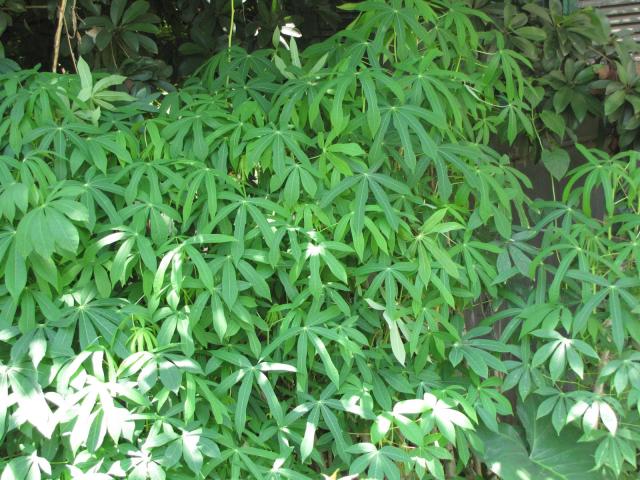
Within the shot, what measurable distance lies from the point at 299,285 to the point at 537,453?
886mm

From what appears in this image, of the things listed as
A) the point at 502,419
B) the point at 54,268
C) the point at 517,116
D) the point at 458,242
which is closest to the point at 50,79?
the point at 54,268

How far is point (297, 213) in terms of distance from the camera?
84.3 inches

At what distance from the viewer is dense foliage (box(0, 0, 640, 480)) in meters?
1.99

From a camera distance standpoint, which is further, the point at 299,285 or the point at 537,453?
the point at 537,453

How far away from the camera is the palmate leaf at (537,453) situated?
2.24 metres

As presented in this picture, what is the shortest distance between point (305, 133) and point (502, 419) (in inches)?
55.9

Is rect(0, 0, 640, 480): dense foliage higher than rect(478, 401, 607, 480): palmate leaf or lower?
higher

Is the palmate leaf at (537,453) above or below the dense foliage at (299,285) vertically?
below

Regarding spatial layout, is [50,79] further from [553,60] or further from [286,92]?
[553,60]

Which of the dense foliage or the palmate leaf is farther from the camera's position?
the palmate leaf

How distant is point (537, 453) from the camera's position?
231cm

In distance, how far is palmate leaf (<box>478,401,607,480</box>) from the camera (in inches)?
88.2

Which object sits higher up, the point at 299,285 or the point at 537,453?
the point at 299,285

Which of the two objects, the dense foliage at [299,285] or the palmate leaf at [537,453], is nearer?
the dense foliage at [299,285]
